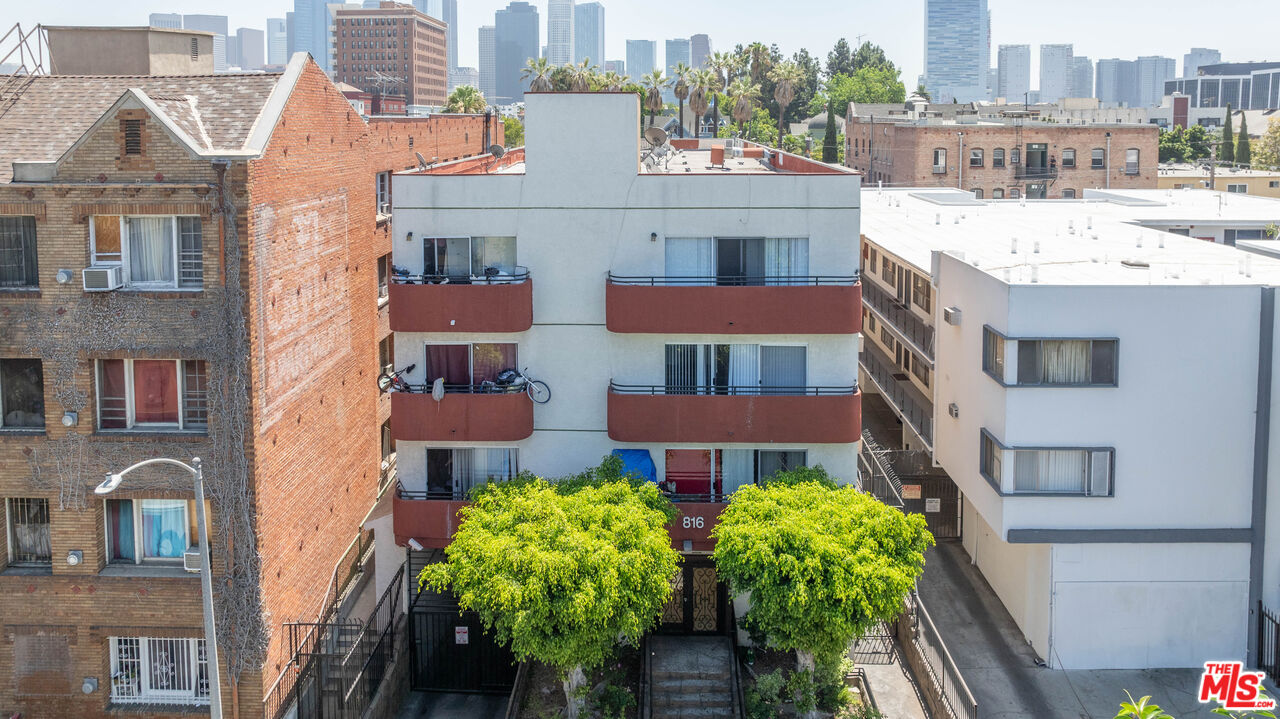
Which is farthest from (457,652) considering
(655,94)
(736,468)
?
(655,94)

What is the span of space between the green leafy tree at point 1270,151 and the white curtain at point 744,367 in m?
108

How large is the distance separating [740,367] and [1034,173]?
65.5 meters

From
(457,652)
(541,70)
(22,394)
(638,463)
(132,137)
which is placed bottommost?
(457,652)

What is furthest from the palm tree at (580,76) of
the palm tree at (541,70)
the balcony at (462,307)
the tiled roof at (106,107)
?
the balcony at (462,307)

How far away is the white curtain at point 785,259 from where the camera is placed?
3031 centimetres

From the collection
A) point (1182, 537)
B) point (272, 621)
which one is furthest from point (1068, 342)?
point (272, 621)

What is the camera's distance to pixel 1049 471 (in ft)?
101

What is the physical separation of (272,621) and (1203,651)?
24.3 meters

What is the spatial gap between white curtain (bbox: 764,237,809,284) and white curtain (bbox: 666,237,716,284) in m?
1.45

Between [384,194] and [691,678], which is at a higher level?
[384,194]

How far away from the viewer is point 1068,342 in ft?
99.3

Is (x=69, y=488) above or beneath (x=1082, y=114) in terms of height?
beneath

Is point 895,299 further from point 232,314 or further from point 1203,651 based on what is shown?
point 232,314

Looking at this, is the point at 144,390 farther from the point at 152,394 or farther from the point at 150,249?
the point at 150,249
